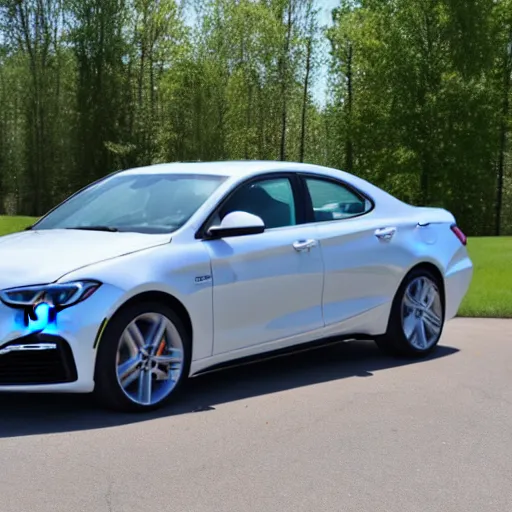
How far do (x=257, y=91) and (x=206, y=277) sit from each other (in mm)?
56028

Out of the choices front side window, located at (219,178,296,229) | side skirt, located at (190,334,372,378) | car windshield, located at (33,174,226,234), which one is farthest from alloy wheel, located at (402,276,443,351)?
car windshield, located at (33,174,226,234)

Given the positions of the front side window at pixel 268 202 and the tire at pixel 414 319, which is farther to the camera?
the tire at pixel 414 319

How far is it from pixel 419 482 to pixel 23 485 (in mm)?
1913

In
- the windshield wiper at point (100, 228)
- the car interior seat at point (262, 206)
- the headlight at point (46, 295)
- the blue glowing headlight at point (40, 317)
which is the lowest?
the blue glowing headlight at point (40, 317)

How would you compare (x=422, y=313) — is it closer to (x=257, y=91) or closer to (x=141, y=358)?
(x=141, y=358)

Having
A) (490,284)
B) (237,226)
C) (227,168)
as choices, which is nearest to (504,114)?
(490,284)

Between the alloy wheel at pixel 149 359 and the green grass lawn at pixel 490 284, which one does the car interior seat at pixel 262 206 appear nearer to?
the alloy wheel at pixel 149 359

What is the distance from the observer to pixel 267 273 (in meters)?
6.69

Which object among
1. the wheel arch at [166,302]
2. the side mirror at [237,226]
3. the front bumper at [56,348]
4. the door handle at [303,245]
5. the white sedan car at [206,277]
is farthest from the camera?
the door handle at [303,245]

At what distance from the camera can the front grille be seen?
550 centimetres

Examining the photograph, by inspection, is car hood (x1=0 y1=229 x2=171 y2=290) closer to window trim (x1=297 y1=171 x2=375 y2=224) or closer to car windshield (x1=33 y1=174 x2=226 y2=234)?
car windshield (x1=33 y1=174 x2=226 y2=234)

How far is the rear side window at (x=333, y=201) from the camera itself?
7.45 meters

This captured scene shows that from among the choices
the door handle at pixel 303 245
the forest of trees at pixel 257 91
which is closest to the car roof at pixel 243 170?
the door handle at pixel 303 245

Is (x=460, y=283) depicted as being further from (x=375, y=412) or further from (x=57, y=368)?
(x=57, y=368)
